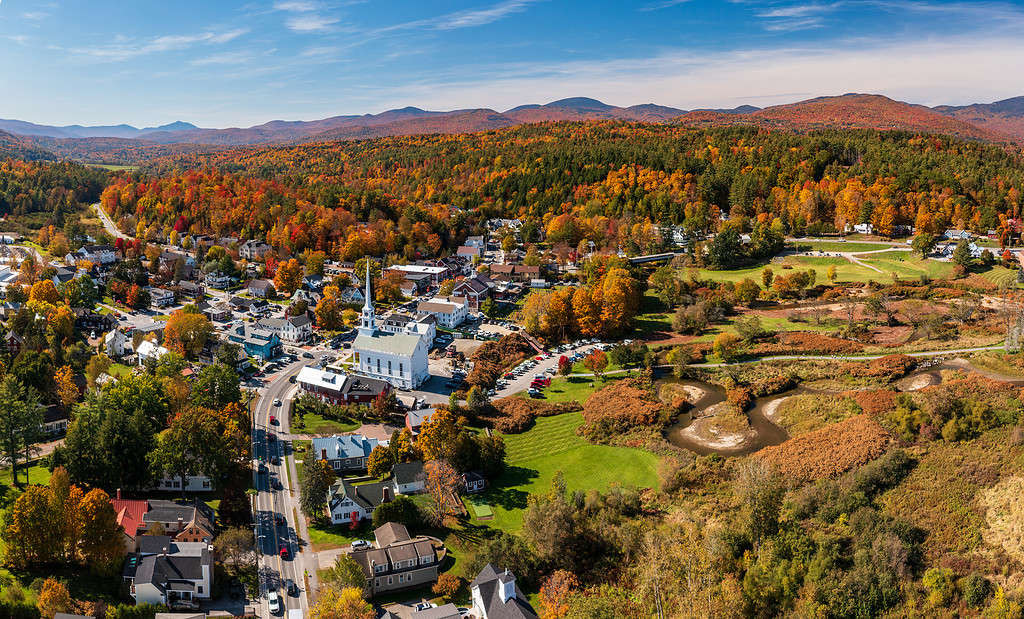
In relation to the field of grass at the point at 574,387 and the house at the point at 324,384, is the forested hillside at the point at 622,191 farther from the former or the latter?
the house at the point at 324,384

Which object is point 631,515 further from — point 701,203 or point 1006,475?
point 701,203

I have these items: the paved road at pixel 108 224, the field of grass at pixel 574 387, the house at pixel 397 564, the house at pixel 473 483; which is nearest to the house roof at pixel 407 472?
the house at pixel 473 483

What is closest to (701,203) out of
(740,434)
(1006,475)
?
(740,434)

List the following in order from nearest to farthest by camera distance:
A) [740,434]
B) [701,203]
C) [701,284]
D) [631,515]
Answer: [631,515] → [740,434] → [701,284] → [701,203]

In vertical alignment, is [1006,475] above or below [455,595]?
above

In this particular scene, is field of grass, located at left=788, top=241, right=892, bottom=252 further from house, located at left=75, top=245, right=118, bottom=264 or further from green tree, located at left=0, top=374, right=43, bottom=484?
house, located at left=75, top=245, right=118, bottom=264

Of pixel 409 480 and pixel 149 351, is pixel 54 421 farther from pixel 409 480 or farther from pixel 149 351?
pixel 409 480

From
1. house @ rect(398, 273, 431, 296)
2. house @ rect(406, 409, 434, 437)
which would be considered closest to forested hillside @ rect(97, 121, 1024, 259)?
house @ rect(398, 273, 431, 296)
